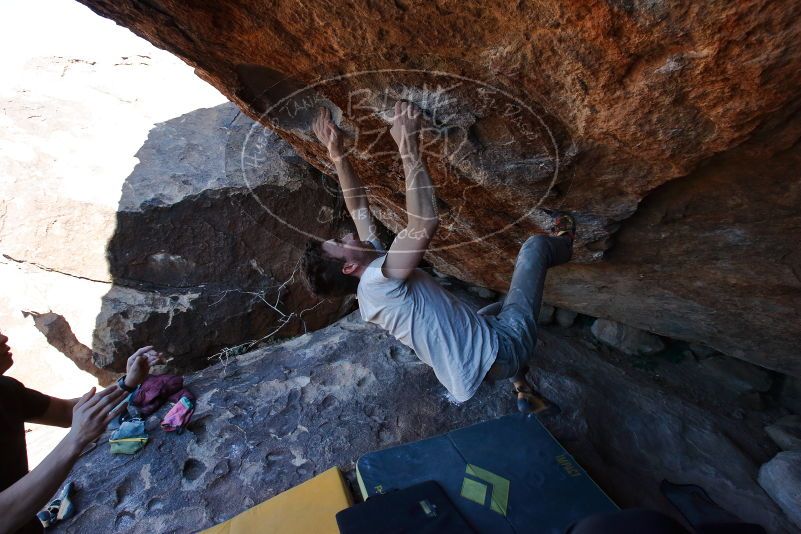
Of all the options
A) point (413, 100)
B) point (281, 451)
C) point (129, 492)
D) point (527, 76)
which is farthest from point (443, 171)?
point (129, 492)

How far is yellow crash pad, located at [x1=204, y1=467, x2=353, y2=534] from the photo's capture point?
2.26m

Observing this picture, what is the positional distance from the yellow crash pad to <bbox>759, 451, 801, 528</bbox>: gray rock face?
2.50 metres

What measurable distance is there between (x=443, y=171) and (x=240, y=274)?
277cm

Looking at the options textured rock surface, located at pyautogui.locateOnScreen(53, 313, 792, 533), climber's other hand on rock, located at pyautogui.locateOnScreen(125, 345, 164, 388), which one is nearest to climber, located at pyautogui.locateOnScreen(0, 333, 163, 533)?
climber's other hand on rock, located at pyautogui.locateOnScreen(125, 345, 164, 388)

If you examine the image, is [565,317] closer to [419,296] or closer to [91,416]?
[419,296]

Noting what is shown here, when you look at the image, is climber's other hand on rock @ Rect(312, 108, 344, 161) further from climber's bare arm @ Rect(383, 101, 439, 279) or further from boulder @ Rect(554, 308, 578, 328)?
boulder @ Rect(554, 308, 578, 328)

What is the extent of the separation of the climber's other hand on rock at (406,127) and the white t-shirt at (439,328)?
50cm

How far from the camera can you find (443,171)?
2584 mm

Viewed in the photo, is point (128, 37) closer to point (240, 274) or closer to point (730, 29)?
point (240, 274)

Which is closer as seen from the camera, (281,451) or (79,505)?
(79,505)

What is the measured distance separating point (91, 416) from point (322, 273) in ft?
3.47

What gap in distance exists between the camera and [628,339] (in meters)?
4.07

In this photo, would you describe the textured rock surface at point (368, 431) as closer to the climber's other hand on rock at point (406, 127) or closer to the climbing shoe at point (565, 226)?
the climbing shoe at point (565, 226)

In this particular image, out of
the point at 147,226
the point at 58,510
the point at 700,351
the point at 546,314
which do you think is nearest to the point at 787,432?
the point at 700,351
